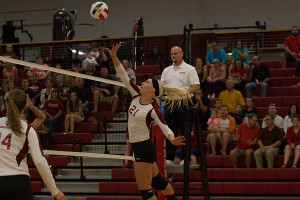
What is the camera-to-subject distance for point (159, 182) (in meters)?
7.62

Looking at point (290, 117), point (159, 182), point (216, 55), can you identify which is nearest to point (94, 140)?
point (216, 55)

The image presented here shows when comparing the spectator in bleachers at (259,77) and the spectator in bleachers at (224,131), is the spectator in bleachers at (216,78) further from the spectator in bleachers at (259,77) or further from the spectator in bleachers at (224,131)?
the spectator in bleachers at (224,131)

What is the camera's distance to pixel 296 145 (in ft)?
35.3

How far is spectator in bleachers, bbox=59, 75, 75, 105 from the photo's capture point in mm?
13880

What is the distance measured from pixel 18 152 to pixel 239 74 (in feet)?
30.0

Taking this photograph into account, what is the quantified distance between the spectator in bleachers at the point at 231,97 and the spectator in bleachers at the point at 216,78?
61 centimetres

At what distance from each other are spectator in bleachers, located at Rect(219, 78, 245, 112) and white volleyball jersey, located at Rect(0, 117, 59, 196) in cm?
802

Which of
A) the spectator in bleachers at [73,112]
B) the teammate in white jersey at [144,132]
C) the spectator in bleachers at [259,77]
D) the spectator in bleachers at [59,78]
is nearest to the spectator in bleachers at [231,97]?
the spectator in bleachers at [259,77]

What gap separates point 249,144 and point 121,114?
375 centimetres

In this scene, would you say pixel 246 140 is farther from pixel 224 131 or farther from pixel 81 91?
pixel 81 91

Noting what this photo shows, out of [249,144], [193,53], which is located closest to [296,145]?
[249,144]

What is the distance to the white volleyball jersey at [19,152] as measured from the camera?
5.00 metres

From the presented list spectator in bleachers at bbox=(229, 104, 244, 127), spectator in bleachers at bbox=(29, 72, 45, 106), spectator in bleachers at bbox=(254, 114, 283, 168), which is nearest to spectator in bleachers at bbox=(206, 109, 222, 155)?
spectator in bleachers at bbox=(229, 104, 244, 127)

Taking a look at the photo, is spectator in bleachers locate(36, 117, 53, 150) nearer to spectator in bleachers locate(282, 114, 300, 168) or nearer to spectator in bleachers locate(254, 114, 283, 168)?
spectator in bleachers locate(254, 114, 283, 168)
